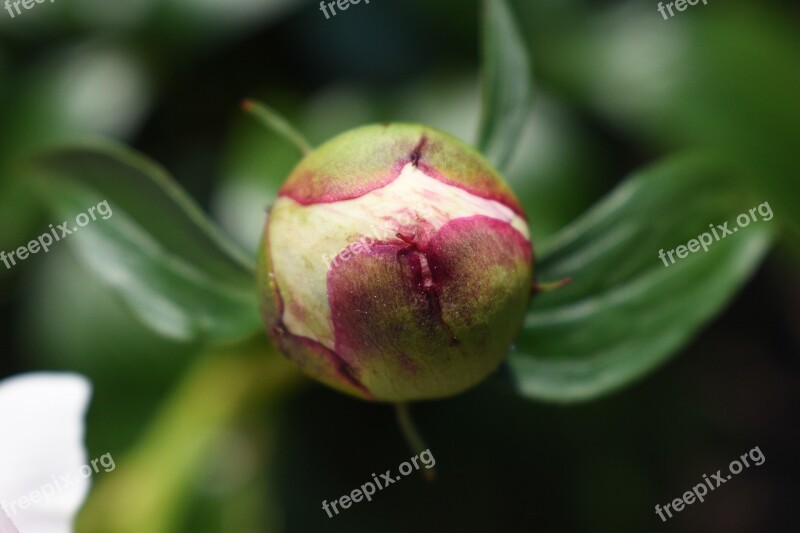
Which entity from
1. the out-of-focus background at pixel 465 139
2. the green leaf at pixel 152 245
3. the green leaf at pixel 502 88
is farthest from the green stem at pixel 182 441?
the green leaf at pixel 502 88

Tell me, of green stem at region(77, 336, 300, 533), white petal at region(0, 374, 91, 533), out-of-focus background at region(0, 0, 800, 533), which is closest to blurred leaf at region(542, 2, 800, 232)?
out-of-focus background at region(0, 0, 800, 533)

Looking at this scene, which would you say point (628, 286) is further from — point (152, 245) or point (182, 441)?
point (182, 441)

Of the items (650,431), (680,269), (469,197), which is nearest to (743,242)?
(680,269)

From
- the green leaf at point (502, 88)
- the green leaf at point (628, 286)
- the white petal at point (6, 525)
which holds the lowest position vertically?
the green leaf at point (628, 286)

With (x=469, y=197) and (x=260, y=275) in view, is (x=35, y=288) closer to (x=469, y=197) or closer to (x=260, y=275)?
(x=260, y=275)

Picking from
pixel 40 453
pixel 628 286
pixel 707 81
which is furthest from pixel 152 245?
pixel 707 81

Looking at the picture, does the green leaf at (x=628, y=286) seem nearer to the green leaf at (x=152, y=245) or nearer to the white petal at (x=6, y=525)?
the green leaf at (x=152, y=245)

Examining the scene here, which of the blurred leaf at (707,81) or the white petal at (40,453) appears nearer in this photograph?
the white petal at (40,453)
